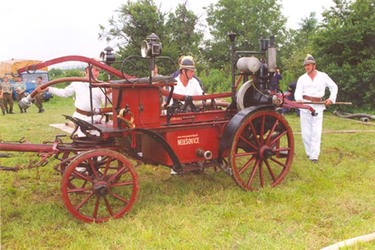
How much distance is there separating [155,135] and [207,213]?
3.25ft

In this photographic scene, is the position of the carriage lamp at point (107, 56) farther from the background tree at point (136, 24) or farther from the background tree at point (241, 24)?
the background tree at point (241, 24)

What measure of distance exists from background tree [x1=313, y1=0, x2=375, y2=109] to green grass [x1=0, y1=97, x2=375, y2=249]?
688 centimetres

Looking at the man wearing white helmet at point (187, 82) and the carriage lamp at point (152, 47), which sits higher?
the carriage lamp at point (152, 47)

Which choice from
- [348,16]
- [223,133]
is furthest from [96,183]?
[348,16]

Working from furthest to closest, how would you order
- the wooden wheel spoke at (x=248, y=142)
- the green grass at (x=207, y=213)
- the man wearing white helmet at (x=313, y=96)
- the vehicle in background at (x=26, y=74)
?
the vehicle in background at (x=26, y=74)
the man wearing white helmet at (x=313, y=96)
the wooden wheel spoke at (x=248, y=142)
the green grass at (x=207, y=213)

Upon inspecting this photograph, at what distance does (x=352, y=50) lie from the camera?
12.6m

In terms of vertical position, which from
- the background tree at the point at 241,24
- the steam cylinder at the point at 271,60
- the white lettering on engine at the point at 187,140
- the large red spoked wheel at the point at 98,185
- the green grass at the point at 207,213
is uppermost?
the background tree at the point at 241,24

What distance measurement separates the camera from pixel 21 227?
3.98 metres

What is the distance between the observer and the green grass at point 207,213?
368 centimetres

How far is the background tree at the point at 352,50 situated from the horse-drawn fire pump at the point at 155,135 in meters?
7.83

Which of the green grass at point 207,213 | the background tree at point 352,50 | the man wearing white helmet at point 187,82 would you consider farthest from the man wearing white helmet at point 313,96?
the background tree at point 352,50

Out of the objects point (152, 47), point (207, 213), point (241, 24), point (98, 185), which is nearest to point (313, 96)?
point (207, 213)

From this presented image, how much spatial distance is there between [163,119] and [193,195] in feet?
3.28

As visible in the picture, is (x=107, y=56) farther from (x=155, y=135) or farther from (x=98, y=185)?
(x=98, y=185)
